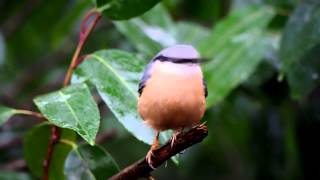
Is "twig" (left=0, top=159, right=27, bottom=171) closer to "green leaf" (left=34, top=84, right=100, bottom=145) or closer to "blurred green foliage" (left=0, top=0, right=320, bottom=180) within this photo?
"blurred green foliage" (left=0, top=0, right=320, bottom=180)

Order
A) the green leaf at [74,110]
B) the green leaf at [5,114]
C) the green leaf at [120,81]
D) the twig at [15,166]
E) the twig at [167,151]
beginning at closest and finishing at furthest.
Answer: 1. the twig at [167,151]
2. the green leaf at [74,110]
3. the green leaf at [120,81]
4. the green leaf at [5,114]
5. the twig at [15,166]

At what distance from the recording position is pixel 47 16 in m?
2.76

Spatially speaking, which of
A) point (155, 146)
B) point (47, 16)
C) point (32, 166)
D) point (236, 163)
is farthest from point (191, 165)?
point (155, 146)

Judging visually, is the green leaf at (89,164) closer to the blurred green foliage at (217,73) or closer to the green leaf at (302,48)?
the blurred green foliage at (217,73)

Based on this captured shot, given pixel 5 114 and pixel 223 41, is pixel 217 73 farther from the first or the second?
pixel 5 114

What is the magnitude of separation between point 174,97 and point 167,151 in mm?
111

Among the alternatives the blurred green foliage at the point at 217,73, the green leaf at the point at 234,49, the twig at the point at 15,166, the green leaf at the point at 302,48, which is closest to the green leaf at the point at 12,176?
the blurred green foliage at the point at 217,73

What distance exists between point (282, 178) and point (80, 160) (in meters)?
0.98

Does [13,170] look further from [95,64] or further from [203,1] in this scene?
[203,1]

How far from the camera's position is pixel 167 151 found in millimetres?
1199

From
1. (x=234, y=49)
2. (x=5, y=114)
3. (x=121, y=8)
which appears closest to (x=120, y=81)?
(x=121, y=8)

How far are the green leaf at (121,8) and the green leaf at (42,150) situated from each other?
12.9 inches

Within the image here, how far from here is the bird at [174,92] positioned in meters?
1.15

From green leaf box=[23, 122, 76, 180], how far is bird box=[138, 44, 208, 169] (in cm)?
54
